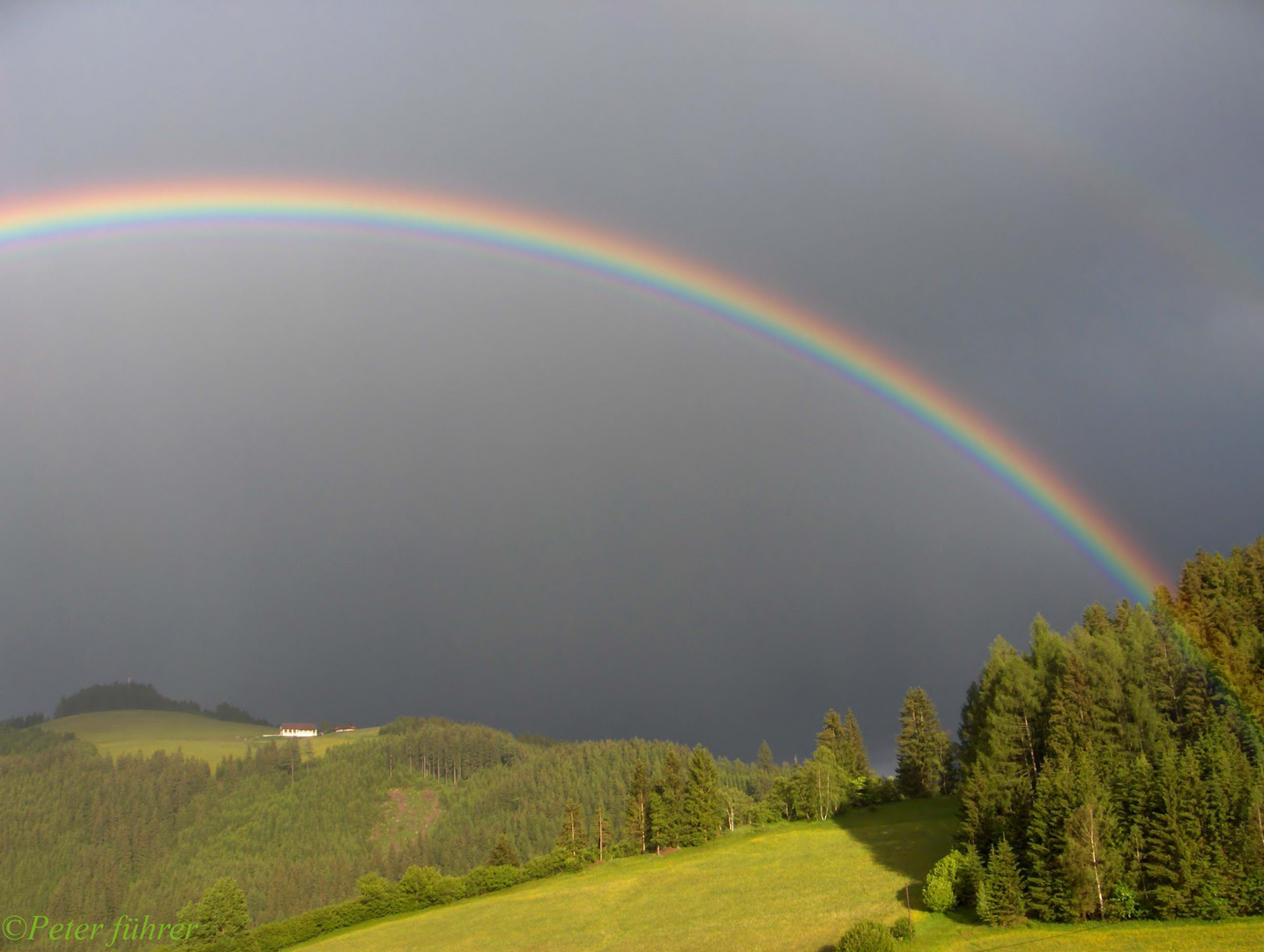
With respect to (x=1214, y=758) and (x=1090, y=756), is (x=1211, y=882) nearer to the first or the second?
(x=1214, y=758)

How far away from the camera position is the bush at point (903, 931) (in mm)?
45156

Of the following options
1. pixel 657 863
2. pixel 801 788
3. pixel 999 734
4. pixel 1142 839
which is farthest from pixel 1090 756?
pixel 801 788

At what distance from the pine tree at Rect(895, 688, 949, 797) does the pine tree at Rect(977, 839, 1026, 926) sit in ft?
195

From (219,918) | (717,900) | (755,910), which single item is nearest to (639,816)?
(717,900)

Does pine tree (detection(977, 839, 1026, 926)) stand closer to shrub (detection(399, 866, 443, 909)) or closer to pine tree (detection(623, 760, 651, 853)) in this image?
Result: shrub (detection(399, 866, 443, 909))

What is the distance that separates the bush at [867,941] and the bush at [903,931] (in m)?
6.08

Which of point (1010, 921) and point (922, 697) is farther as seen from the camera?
point (922, 697)

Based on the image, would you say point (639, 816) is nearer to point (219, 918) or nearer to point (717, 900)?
point (717, 900)

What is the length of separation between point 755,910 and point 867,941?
2099 cm

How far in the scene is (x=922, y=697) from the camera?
362 feet

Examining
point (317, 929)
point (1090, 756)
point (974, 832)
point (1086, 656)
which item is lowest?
point (317, 929)

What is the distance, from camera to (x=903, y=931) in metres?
45.7

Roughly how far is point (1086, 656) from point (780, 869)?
1172 inches

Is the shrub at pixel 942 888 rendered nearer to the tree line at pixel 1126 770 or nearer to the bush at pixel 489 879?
the tree line at pixel 1126 770
